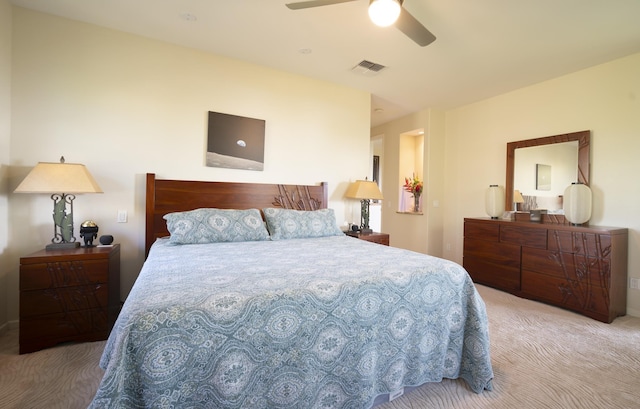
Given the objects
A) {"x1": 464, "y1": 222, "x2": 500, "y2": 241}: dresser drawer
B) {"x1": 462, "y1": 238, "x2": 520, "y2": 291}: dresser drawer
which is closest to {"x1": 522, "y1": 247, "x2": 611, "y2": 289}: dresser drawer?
{"x1": 462, "y1": 238, "x2": 520, "y2": 291}: dresser drawer

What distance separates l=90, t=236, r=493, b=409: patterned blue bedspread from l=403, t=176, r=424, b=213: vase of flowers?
3.43 m

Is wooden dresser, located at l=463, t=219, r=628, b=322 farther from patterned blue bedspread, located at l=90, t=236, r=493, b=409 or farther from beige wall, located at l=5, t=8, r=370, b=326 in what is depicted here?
beige wall, located at l=5, t=8, r=370, b=326

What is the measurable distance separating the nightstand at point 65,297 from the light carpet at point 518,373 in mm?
107

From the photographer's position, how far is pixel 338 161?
3.90 meters

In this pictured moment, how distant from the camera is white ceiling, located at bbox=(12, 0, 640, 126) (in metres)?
2.26

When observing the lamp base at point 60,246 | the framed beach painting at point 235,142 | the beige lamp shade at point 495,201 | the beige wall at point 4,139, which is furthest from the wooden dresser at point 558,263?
the beige wall at point 4,139

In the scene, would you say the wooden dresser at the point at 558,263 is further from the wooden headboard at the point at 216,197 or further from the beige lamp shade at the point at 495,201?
the wooden headboard at the point at 216,197

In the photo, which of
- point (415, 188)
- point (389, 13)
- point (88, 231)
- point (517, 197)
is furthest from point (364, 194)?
point (88, 231)

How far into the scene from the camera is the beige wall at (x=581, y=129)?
9.56 feet

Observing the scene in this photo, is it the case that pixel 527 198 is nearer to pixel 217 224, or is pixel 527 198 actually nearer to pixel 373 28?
pixel 373 28

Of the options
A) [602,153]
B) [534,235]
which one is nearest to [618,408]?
[534,235]

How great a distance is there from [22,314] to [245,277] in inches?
75.1

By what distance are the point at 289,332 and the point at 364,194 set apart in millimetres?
2614

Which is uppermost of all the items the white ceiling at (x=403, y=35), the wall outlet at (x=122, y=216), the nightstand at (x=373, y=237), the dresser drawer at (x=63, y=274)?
the white ceiling at (x=403, y=35)
